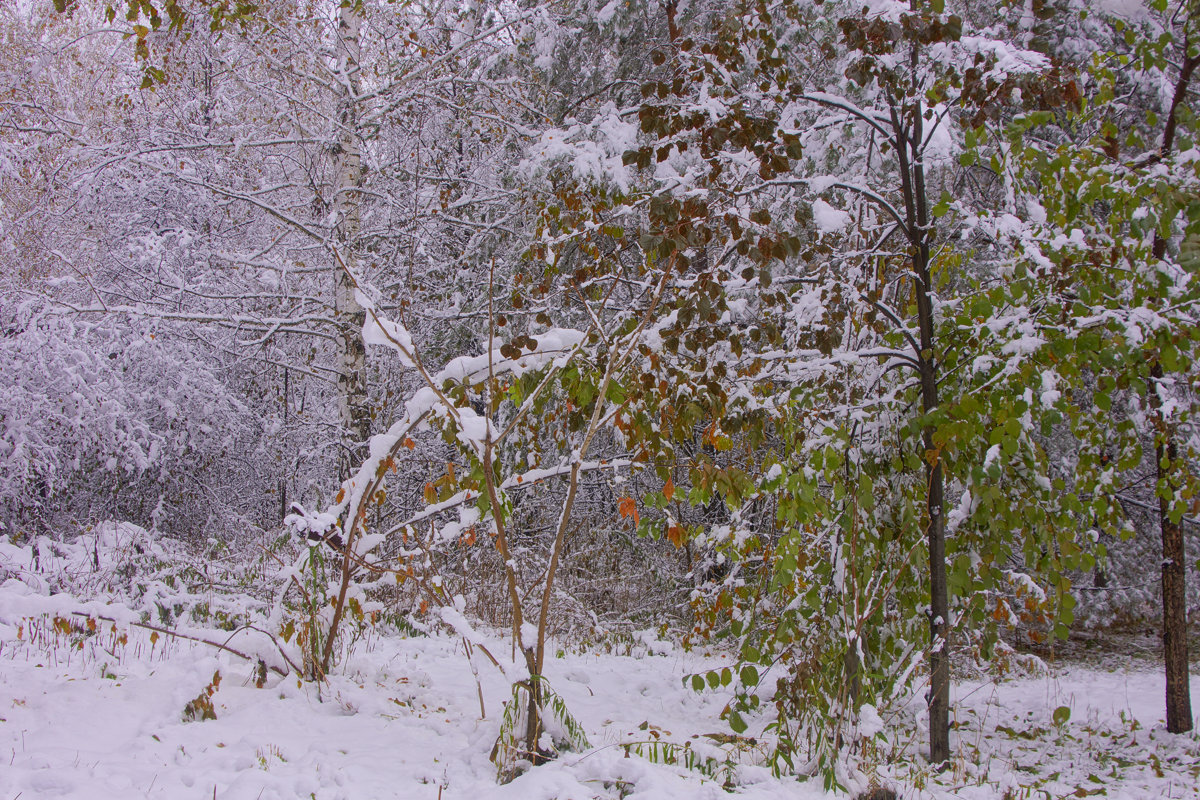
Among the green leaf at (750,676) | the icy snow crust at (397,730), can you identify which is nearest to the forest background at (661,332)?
the green leaf at (750,676)

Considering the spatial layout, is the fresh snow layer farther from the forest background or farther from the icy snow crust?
the forest background

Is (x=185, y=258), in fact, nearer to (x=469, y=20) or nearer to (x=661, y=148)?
(x=469, y=20)

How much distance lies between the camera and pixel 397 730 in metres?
3.52

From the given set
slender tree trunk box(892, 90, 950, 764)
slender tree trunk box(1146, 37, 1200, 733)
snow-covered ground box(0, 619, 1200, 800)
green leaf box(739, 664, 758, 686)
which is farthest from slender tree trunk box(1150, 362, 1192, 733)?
green leaf box(739, 664, 758, 686)

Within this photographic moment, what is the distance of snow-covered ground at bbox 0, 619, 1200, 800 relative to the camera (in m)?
2.80

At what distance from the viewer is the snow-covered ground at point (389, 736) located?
2.80 m

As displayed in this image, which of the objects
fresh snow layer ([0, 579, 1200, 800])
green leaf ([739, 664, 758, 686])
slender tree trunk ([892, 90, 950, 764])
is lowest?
fresh snow layer ([0, 579, 1200, 800])

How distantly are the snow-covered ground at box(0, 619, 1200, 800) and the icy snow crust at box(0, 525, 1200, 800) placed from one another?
1 centimetres

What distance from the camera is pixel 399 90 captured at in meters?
6.96

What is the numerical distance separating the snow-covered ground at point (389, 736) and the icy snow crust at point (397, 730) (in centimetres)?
1

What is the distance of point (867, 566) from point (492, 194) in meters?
5.92

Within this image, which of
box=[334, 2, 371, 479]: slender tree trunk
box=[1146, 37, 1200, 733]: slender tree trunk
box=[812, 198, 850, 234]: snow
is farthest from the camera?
box=[334, 2, 371, 479]: slender tree trunk

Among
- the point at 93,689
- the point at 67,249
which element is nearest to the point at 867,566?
the point at 93,689

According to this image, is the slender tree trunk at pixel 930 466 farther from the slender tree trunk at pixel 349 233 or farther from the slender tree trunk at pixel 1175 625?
the slender tree trunk at pixel 349 233
